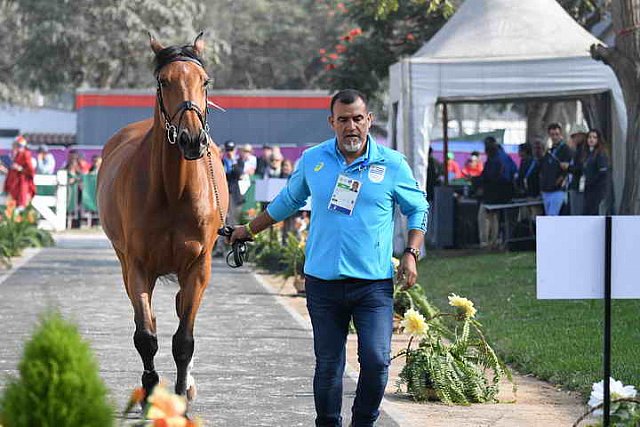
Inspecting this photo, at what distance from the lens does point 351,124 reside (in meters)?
6.95

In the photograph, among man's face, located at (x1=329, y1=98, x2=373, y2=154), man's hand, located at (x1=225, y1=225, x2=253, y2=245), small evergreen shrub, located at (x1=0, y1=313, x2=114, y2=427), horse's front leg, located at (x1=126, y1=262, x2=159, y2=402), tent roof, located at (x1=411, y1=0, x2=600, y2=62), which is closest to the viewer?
small evergreen shrub, located at (x1=0, y1=313, x2=114, y2=427)

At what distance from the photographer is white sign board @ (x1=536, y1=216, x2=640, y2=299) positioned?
268 inches

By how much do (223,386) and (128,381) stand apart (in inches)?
27.0

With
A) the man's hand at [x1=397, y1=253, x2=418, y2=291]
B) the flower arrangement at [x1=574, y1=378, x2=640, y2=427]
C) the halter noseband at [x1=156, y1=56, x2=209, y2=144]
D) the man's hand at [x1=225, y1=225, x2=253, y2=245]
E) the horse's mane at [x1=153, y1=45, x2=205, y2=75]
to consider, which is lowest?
the flower arrangement at [x1=574, y1=378, x2=640, y2=427]

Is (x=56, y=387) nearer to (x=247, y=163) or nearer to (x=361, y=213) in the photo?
(x=361, y=213)

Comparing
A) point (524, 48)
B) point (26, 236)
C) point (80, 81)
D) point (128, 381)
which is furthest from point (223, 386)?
point (80, 81)

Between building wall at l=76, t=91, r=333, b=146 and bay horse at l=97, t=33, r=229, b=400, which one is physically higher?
bay horse at l=97, t=33, r=229, b=400

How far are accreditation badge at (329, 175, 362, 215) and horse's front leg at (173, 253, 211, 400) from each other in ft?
7.93

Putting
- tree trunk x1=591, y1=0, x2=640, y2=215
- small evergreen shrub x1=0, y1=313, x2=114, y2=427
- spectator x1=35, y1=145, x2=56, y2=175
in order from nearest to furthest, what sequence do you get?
small evergreen shrub x1=0, y1=313, x2=114, y2=427 → tree trunk x1=591, y1=0, x2=640, y2=215 → spectator x1=35, y1=145, x2=56, y2=175

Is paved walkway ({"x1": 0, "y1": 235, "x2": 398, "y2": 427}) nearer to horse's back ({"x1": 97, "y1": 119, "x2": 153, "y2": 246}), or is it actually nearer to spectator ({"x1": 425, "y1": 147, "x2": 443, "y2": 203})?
horse's back ({"x1": 97, "y1": 119, "x2": 153, "y2": 246})

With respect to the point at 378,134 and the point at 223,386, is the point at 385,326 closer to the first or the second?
the point at 223,386

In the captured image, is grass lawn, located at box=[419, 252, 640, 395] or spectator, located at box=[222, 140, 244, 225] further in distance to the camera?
spectator, located at box=[222, 140, 244, 225]

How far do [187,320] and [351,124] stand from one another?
264 centimetres

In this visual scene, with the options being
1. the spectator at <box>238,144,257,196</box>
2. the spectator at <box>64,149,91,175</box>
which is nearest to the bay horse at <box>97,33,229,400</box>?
the spectator at <box>238,144,257,196</box>
